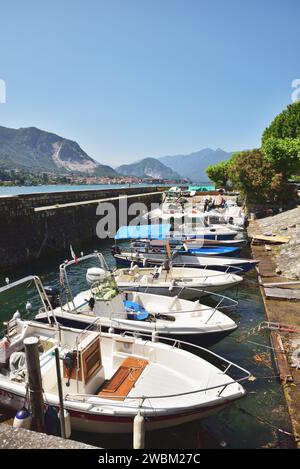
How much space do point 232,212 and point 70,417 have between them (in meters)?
24.3

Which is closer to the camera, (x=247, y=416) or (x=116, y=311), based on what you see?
(x=247, y=416)

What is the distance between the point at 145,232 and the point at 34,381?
640 inches

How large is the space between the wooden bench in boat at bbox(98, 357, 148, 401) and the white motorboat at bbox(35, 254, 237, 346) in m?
1.28

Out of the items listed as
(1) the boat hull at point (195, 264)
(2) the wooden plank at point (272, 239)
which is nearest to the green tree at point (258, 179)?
(2) the wooden plank at point (272, 239)

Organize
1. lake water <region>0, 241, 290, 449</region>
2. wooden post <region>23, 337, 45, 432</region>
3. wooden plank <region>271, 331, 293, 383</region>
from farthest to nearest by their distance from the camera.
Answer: wooden plank <region>271, 331, 293, 383</region>, lake water <region>0, 241, 290, 449</region>, wooden post <region>23, 337, 45, 432</region>

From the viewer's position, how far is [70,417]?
21.7 feet

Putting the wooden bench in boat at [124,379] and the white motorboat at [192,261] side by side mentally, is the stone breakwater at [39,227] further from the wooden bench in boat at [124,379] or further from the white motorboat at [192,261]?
the wooden bench in boat at [124,379]

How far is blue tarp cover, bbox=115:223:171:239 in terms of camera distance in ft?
68.8

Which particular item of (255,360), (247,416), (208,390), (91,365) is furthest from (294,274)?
(91,365)

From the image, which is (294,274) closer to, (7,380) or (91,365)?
(91,365)

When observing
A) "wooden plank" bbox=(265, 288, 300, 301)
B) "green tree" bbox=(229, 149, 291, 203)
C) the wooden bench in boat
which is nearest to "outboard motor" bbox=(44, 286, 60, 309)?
the wooden bench in boat

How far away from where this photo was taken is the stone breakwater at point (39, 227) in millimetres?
20694

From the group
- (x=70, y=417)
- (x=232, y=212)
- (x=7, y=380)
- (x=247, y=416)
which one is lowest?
(x=247, y=416)

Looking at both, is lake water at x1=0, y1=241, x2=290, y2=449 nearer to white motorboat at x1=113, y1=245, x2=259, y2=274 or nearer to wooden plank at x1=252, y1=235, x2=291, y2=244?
white motorboat at x1=113, y1=245, x2=259, y2=274
